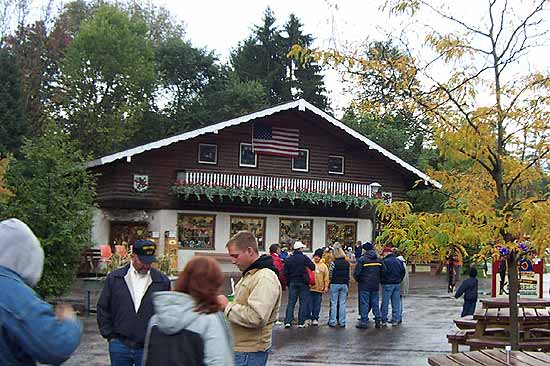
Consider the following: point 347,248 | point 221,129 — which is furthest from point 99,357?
point 347,248

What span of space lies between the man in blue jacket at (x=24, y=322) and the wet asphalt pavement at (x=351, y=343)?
26.5 ft

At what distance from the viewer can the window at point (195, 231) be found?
110ft

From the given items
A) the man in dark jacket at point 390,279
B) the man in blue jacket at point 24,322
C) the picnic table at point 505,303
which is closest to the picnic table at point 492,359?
the picnic table at point 505,303

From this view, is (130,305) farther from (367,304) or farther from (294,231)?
(294,231)

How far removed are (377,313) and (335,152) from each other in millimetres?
19577

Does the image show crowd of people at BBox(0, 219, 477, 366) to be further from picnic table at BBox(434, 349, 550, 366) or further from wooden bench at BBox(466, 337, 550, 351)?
wooden bench at BBox(466, 337, 550, 351)

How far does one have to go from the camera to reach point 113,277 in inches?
281

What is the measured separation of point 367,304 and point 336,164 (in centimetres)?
1952

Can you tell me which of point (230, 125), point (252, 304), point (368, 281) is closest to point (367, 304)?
point (368, 281)

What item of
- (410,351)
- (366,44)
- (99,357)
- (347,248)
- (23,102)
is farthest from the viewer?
(23,102)

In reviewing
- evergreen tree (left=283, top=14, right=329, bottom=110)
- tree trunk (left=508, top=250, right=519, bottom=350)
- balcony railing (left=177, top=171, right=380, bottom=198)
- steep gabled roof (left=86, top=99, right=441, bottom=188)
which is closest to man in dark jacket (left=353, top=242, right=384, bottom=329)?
tree trunk (left=508, top=250, right=519, bottom=350)

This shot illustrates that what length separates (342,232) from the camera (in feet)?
121

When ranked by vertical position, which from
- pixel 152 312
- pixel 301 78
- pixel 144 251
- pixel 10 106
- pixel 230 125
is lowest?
pixel 152 312

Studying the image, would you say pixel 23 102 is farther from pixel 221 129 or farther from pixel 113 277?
pixel 113 277
